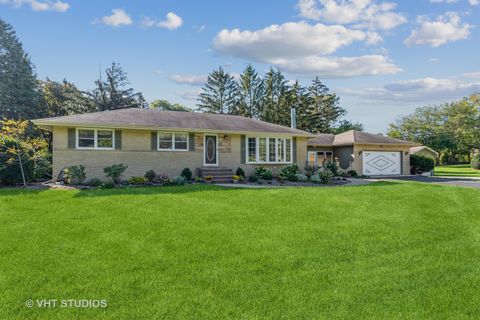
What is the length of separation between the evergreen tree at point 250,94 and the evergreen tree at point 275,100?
1.13 metres

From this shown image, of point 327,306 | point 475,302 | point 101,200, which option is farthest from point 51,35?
point 475,302

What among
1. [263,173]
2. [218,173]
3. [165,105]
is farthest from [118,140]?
[165,105]

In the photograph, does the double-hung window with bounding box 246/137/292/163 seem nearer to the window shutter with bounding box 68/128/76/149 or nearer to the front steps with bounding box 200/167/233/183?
the front steps with bounding box 200/167/233/183

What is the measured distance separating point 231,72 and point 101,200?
40.0m

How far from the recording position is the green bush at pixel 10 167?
1173 centimetres

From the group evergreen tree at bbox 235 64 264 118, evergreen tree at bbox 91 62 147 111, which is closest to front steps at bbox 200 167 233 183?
evergreen tree at bbox 91 62 147 111

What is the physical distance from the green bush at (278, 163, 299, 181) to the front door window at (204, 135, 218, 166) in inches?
136

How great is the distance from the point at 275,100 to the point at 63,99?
2606 cm

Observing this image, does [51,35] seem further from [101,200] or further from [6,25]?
[6,25]

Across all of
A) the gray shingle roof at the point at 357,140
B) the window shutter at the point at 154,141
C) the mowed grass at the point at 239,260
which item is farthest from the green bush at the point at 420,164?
the window shutter at the point at 154,141

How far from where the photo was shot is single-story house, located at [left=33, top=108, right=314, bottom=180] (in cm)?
1377

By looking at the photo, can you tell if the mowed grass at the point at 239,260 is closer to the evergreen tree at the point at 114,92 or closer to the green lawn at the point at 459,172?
the green lawn at the point at 459,172

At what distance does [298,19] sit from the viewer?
47.7ft

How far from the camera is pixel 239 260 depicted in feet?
15.3
